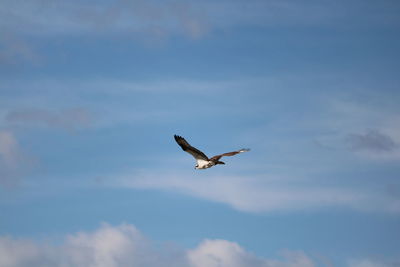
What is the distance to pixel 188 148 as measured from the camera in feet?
303

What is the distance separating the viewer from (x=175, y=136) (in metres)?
92.3

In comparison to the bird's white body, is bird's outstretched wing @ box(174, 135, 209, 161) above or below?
above

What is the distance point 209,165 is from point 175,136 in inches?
265

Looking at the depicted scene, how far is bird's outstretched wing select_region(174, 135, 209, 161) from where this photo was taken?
9100 cm

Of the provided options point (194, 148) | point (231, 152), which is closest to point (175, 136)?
point (194, 148)

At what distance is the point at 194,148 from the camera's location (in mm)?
91000

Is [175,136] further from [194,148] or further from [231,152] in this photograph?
[231,152]

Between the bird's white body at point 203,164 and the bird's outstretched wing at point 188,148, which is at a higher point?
the bird's outstretched wing at point 188,148

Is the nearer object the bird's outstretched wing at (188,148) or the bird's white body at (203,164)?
the bird's white body at (203,164)

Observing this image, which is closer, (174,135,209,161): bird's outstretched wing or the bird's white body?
the bird's white body

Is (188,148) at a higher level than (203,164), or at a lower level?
higher

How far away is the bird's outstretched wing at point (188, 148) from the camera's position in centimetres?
9100

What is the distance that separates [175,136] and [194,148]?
3.58m

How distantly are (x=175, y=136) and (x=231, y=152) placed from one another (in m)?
9.69
